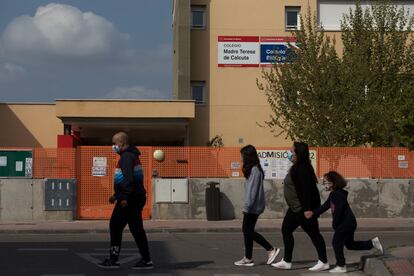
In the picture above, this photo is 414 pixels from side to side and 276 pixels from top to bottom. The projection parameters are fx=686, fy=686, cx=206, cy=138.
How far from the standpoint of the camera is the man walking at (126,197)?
32.6 feet

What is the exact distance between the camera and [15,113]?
31.1m

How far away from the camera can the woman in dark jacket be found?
9.93 m

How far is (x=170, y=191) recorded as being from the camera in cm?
2033

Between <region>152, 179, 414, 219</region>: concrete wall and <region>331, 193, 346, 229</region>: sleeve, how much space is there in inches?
415

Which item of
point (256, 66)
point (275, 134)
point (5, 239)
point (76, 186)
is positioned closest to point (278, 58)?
point (256, 66)

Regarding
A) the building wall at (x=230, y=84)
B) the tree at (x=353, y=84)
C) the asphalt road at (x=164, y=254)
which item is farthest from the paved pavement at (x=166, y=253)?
the building wall at (x=230, y=84)

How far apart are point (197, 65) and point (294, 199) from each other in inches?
798

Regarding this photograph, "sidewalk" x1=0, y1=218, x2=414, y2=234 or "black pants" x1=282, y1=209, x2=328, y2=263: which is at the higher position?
"black pants" x1=282, y1=209, x2=328, y2=263

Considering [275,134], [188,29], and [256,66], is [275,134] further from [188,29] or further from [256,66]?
[188,29]

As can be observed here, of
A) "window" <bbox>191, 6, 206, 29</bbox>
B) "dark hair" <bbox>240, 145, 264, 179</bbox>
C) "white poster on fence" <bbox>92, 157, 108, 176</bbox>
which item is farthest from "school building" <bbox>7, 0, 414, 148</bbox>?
"dark hair" <bbox>240, 145, 264, 179</bbox>

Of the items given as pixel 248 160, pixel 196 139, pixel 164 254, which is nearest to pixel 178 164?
pixel 164 254

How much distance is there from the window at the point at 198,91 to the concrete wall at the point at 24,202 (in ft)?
37.5

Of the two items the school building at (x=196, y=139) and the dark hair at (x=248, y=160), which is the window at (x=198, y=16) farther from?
the dark hair at (x=248, y=160)

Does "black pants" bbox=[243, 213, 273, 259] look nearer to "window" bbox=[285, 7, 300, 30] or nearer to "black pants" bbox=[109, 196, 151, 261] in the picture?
"black pants" bbox=[109, 196, 151, 261]
